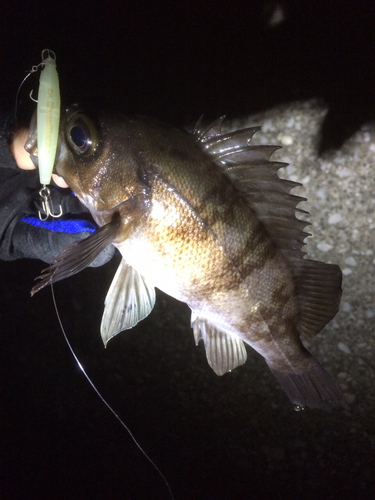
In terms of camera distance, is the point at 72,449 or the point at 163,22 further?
the point at 72,449

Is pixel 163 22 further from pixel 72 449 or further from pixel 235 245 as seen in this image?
pixel 72 449

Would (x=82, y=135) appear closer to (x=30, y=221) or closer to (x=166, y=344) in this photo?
(x=30, y=221)

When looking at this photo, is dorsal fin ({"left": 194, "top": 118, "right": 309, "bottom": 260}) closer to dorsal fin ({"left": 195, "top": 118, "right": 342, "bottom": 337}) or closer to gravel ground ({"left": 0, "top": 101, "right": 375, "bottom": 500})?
dorsal fin ({"left": 195, "top": 118, "right": 342, "bottom": 337})

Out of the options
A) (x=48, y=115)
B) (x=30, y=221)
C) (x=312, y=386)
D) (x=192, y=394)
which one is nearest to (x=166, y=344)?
(x=192, y=394)

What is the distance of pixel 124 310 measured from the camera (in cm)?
139

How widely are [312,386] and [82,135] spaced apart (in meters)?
1.39

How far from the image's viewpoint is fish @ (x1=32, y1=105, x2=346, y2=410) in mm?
1146

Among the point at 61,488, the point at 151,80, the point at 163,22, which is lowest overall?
the point at 61,488

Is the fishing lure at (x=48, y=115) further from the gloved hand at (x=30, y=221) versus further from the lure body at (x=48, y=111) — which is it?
the gloved hand at (x=30, y=221)

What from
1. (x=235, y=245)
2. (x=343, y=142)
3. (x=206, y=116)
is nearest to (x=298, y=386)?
(x=235, y=245)

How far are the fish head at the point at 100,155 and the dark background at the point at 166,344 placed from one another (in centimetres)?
84

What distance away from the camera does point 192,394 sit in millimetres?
2182

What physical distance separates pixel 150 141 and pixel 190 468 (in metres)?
2.13

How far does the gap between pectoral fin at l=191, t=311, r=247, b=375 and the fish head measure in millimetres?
628
